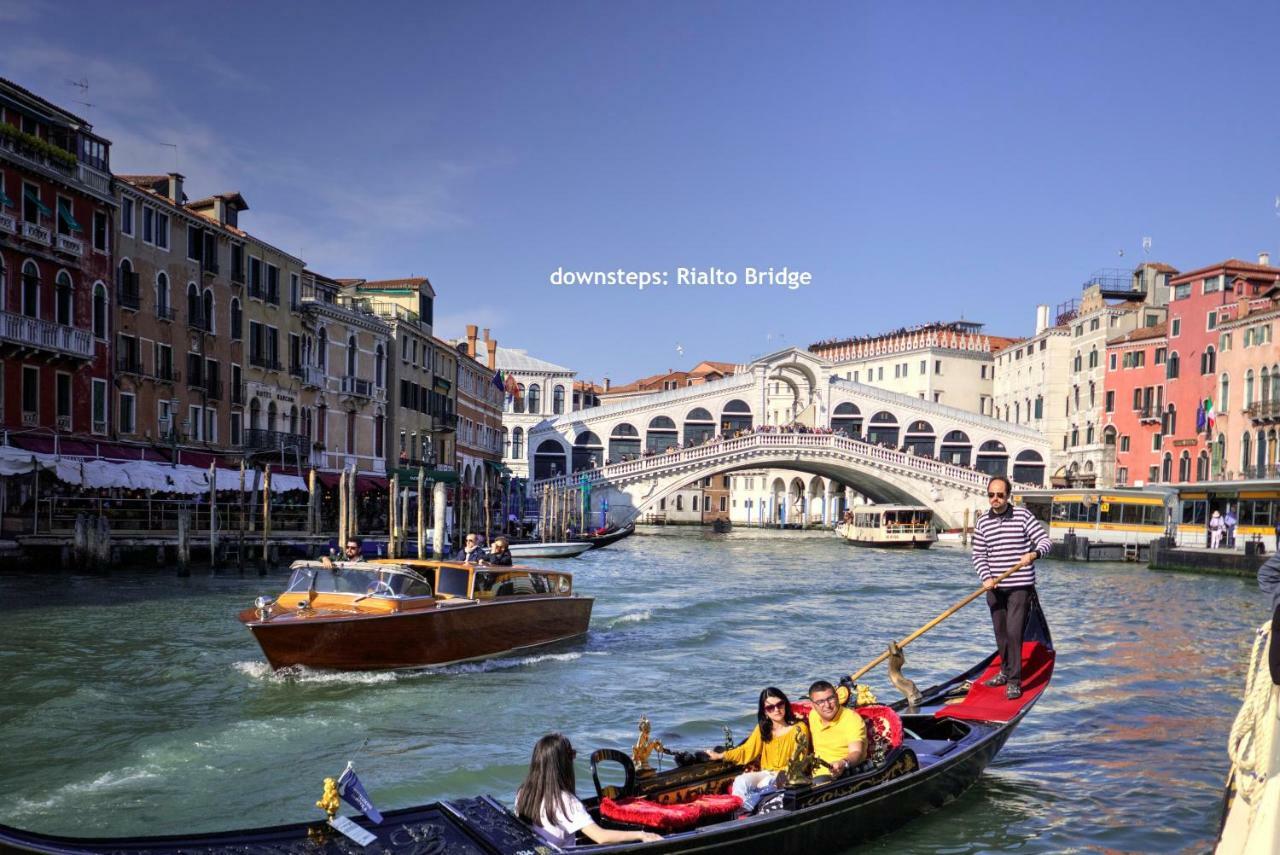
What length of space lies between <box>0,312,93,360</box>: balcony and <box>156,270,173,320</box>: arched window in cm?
201

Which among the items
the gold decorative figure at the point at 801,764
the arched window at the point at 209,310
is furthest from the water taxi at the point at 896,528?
the gold decorative figure at the point at 801,764

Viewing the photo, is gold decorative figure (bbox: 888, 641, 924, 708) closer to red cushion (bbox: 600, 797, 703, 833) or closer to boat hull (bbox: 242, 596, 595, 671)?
red cushion (bbox: 600, 797, 703, 833)

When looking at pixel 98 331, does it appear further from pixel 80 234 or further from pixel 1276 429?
pixel 1276 429

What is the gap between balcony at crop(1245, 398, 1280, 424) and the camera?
1041 inches

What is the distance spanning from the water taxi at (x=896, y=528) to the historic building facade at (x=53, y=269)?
22124mm

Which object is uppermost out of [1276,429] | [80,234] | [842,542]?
[80,234]

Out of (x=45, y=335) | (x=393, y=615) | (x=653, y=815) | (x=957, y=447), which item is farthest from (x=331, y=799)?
(x=957, y=447)

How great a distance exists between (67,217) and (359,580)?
11296 millimetres

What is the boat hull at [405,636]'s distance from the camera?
325 inches

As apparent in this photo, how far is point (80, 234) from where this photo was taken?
684 inches

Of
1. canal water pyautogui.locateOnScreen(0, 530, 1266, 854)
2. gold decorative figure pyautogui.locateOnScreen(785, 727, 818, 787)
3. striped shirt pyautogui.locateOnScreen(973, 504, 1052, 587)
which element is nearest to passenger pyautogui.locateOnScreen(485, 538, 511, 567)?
canal water pyautogui.locateOnScreen(0, 530, 1266, 854)

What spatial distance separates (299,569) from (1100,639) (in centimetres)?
896

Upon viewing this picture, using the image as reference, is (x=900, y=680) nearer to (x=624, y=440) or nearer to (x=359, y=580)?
(x=359, y=580)

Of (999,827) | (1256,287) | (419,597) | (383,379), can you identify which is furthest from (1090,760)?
(1256,287)
